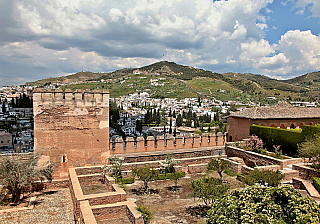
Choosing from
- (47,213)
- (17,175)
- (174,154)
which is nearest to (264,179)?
(174,154)

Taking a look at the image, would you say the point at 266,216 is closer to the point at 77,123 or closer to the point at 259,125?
the point at 77,123

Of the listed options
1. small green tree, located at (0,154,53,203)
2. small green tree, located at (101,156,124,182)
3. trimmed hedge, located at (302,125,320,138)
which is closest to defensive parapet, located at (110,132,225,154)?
small green tree, located at (101,156,124,182)

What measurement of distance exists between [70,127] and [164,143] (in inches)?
173

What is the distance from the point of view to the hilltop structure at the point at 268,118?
520 inches

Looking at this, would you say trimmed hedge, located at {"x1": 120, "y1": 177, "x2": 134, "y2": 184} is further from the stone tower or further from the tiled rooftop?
the tiled rooftop

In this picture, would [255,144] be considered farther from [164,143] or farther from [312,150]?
[164,143]

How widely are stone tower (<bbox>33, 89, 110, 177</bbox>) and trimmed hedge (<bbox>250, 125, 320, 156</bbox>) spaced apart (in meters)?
7.74

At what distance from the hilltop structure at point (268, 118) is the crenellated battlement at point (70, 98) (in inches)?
302

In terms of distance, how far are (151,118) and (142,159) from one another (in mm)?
70999

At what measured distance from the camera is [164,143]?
11781 millimetres

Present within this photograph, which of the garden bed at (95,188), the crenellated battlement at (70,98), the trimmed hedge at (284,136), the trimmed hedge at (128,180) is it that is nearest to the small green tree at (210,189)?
the trimmed hedge at (128,180)

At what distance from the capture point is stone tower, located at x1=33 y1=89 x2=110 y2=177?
30.6 ft

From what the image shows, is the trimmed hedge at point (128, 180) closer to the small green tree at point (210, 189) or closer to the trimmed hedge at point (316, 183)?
the small green tree at point (210, 189)

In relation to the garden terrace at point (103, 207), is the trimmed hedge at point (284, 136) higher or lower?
higher
